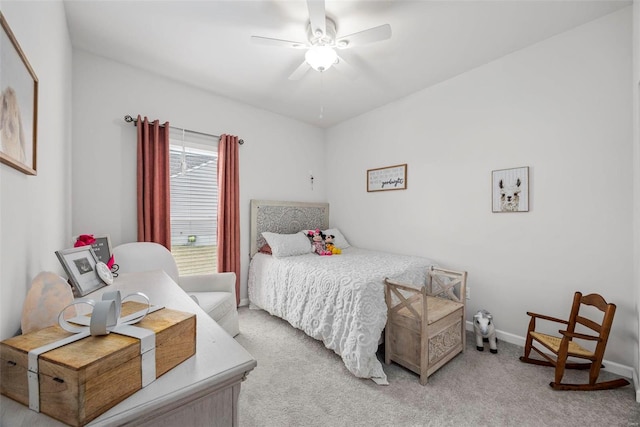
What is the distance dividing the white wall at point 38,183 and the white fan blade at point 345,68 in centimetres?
Answer: 203

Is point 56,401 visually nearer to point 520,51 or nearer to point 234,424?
point 234,424

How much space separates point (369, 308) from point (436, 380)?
27.1 inches

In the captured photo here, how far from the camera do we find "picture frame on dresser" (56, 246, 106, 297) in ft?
4.00

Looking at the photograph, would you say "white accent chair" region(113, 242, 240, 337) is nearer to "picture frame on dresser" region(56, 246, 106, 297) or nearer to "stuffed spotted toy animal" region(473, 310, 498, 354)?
"picture frame on dresser" region(56, 246, 106, 297)

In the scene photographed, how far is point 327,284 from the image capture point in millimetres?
2279

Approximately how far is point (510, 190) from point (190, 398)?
284cm

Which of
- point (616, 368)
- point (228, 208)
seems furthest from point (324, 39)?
point (616, 368)

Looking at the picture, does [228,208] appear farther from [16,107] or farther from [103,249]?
[16,107]

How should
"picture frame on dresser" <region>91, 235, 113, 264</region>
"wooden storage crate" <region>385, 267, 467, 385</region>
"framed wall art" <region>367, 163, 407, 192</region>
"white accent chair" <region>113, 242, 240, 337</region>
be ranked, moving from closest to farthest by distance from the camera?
"wooden storage crate" <region>385, 267, 467, 385</region>
"picture frame on dresser" <region>91, 235, 113, 264</region>
"white accent chair" <region>113, 242, 240, 337</region>
"framed wall art" <region>367, 163, 407, 192</region>

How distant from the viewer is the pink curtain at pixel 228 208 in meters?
3.17

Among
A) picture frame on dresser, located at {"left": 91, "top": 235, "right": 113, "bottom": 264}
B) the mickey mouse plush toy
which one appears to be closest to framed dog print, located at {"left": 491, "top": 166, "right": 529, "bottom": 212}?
the mickey mouse plush toy

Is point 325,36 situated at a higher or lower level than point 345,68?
lower

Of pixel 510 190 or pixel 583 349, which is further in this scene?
pixel 510 190

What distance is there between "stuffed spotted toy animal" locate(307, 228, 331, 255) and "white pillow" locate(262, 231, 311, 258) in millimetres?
79
